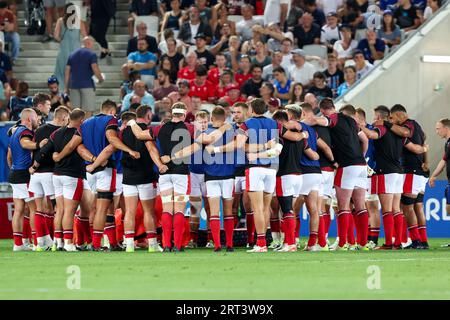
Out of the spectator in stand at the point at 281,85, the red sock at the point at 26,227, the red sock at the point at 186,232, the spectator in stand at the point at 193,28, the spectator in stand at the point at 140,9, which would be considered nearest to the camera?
the red sock at the point at 186,232

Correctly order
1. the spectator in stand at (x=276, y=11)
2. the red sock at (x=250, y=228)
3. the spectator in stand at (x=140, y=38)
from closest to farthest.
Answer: the red sock at (x=250, y=228), the spectator in stand at (x=140, y=38), the spectator in stand at (x=276, y=11)

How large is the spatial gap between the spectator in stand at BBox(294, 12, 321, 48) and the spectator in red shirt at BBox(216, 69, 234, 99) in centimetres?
263

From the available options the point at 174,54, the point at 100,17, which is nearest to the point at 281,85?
the point at 174,54

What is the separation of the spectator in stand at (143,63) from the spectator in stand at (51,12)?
9.90 feet

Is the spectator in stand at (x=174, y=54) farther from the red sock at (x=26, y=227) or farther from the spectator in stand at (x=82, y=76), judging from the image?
the red sock at (x=26, y=227)

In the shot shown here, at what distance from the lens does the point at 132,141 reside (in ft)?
62.8

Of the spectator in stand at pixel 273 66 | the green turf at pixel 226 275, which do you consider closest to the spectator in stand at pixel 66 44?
the spectator in stand at pixel 273 66

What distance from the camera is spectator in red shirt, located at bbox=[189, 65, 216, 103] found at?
1045 inches

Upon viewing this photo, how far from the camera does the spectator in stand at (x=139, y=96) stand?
2573 centimetres

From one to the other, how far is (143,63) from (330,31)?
4323 mm

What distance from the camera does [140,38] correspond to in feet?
93.9

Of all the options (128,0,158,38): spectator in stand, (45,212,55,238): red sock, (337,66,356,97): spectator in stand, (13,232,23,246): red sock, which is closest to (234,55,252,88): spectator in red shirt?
(337,66,356,97): spectator in stand

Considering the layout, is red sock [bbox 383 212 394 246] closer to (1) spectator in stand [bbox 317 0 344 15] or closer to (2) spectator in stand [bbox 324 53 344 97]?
(2) spectator in stand [bbox 324 53 344 97]
